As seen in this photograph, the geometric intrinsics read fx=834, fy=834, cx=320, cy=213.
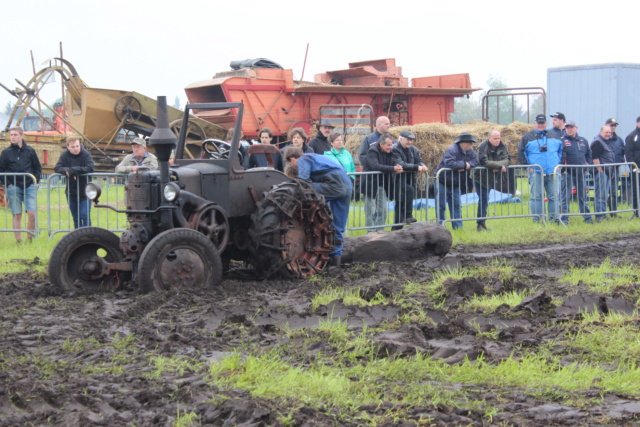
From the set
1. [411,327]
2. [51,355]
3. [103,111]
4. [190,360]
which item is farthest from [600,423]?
[103,111]

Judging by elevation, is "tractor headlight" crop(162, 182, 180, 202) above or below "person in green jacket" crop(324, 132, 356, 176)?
below

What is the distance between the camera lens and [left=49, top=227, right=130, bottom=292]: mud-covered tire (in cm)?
838

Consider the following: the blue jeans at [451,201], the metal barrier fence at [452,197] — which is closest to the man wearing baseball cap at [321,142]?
the metal barrier fence at [452,197]

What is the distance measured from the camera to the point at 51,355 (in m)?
Result: 5.72

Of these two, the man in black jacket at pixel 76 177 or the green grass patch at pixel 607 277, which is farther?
the man in black jacket at pixel 76 177

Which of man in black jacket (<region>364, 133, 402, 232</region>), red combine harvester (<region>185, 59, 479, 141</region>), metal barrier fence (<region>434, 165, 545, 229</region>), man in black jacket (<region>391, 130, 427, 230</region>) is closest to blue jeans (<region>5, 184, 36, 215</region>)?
man in black jacket (<region>364, 133, 402, 232</region>)

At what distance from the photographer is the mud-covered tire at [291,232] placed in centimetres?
Answer: 912

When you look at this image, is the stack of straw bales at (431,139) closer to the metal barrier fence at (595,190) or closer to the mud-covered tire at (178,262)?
the metal barrier fence at (595,190)

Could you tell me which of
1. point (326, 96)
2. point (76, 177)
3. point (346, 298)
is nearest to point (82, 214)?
point (76, 177)

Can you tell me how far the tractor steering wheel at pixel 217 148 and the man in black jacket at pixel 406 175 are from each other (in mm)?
4192

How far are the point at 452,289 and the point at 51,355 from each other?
12.7 feet

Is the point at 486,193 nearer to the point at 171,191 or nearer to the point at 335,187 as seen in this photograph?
the point at 335,187

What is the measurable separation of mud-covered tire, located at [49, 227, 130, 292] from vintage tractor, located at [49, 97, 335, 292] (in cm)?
1

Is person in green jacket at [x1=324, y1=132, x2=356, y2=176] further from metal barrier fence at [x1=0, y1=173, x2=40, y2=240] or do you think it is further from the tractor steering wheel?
metal barrier fence at [x1=0, y1=173, x2=40, y2=240]
